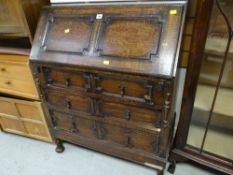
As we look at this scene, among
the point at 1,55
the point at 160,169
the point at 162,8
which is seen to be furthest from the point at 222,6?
the point at 1,55

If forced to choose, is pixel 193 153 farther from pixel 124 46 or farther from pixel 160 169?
pixel 124 46

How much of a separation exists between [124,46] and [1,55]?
3.07 ft

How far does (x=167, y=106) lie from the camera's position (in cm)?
110

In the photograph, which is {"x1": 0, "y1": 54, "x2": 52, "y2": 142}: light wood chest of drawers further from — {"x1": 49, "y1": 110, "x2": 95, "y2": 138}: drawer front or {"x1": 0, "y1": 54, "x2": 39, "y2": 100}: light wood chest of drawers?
{"x1": 49, "y1": 110, "x2": 95, "y2": 138}: drawer front

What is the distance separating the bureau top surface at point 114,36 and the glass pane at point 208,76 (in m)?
0.17

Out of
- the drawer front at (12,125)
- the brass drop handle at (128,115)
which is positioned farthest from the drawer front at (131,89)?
the drawer front at (12,125)

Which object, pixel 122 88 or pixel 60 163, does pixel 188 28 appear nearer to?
pixel 122 88

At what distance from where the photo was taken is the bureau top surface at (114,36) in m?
1.03

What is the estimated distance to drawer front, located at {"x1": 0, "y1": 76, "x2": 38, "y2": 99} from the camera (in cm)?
152

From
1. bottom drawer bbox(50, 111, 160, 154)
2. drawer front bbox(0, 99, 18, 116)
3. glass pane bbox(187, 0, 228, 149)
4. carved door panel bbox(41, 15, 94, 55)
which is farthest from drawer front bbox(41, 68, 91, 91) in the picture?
glass pane bbox(187, 0, 228, 149)

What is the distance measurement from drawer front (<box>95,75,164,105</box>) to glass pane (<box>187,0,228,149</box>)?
11.1 inches

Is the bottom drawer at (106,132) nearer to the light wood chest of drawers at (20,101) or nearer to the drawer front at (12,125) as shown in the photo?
the light wood chest of drawers at (20,101)

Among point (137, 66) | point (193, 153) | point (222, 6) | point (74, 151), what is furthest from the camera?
point (74, 151)

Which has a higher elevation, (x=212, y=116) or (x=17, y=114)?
(x=212, y=116)
